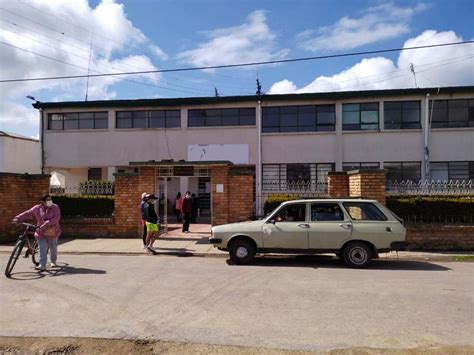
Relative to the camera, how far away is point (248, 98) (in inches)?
932

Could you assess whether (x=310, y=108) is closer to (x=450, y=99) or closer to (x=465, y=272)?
(x=450, y=99)

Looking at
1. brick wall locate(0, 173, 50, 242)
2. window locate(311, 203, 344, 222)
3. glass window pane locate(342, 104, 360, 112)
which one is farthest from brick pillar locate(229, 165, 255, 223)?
glass window pane locate(342, 104, 360, 112)

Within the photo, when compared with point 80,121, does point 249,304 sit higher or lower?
lower

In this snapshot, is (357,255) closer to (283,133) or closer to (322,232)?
(322,232)

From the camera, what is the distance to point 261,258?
1045cm

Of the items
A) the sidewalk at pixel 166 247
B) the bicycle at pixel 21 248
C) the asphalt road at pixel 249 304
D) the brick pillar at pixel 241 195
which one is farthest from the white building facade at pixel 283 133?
the bicycle at pixel 21 248

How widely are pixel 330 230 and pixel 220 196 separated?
16.3 ft

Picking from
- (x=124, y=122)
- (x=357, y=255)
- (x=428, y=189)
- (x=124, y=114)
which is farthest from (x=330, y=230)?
(x=124, y=114)

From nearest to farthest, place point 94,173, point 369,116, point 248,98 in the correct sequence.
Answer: point 369,116, point 248,98, point 94,173

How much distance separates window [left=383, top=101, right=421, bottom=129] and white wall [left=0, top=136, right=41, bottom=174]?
21.6m

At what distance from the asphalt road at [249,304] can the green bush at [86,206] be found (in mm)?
5185

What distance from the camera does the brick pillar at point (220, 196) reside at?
13.5m

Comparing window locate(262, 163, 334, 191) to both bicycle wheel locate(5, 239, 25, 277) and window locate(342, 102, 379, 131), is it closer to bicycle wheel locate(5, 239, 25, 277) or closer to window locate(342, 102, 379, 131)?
window locate(342, 102, 379, 131)

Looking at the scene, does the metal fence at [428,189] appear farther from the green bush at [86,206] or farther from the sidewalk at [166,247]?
the green bush at [86,206]
